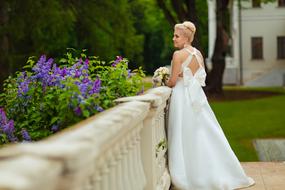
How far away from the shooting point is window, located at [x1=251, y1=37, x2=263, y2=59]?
49938mm

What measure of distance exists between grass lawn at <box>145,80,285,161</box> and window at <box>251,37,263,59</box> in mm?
17935

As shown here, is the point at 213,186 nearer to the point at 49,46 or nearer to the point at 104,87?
the point at 104,87

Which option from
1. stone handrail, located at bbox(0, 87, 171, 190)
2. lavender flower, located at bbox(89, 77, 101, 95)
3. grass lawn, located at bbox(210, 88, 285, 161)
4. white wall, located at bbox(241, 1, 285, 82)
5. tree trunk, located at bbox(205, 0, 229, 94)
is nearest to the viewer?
stone handrail, located at bbox(0, 87, 171, 190)

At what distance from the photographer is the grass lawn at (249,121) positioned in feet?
49.3

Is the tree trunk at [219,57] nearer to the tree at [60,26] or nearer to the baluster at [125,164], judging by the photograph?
the tree at [60,26]

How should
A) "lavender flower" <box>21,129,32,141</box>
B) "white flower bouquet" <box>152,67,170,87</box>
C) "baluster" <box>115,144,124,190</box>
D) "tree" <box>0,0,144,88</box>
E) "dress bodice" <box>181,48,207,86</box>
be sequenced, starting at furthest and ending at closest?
"tree" <box>0,0,144,88</box> < "white flower bouquet" <box>152,67,170,87</box> < "dress bodice" <box>181,48,207,86</box> < "lavender flower" <box>21,129,32,141</box> < "baluster" <box>115,144,124,190</box>

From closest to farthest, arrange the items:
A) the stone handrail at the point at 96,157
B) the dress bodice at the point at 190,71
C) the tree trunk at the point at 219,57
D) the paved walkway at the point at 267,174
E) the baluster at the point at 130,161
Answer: the stone handrail at the point at 96,157 → the baluster at the point at 130,161 → the dress bodice at the point at 190,71 → the paved walkway at the point at 267,174 → the tree trunk at the point at 219,57

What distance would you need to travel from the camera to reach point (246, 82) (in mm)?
48875

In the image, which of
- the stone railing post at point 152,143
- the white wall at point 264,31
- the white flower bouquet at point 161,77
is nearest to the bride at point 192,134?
the white flower bouquet at point 161,77

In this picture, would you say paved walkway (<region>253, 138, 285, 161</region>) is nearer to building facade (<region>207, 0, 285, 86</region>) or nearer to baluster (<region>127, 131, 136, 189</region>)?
baluster (<region>127, 131, 136, 189</region>)

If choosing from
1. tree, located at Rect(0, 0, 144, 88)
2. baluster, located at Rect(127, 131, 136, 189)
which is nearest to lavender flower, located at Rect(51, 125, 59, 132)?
baluster, located at Rect(127, 131, 136, 189)

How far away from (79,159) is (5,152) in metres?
0.36

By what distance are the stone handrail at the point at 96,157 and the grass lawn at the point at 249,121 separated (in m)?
6.48

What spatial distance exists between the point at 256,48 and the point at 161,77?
43091 millimetres
